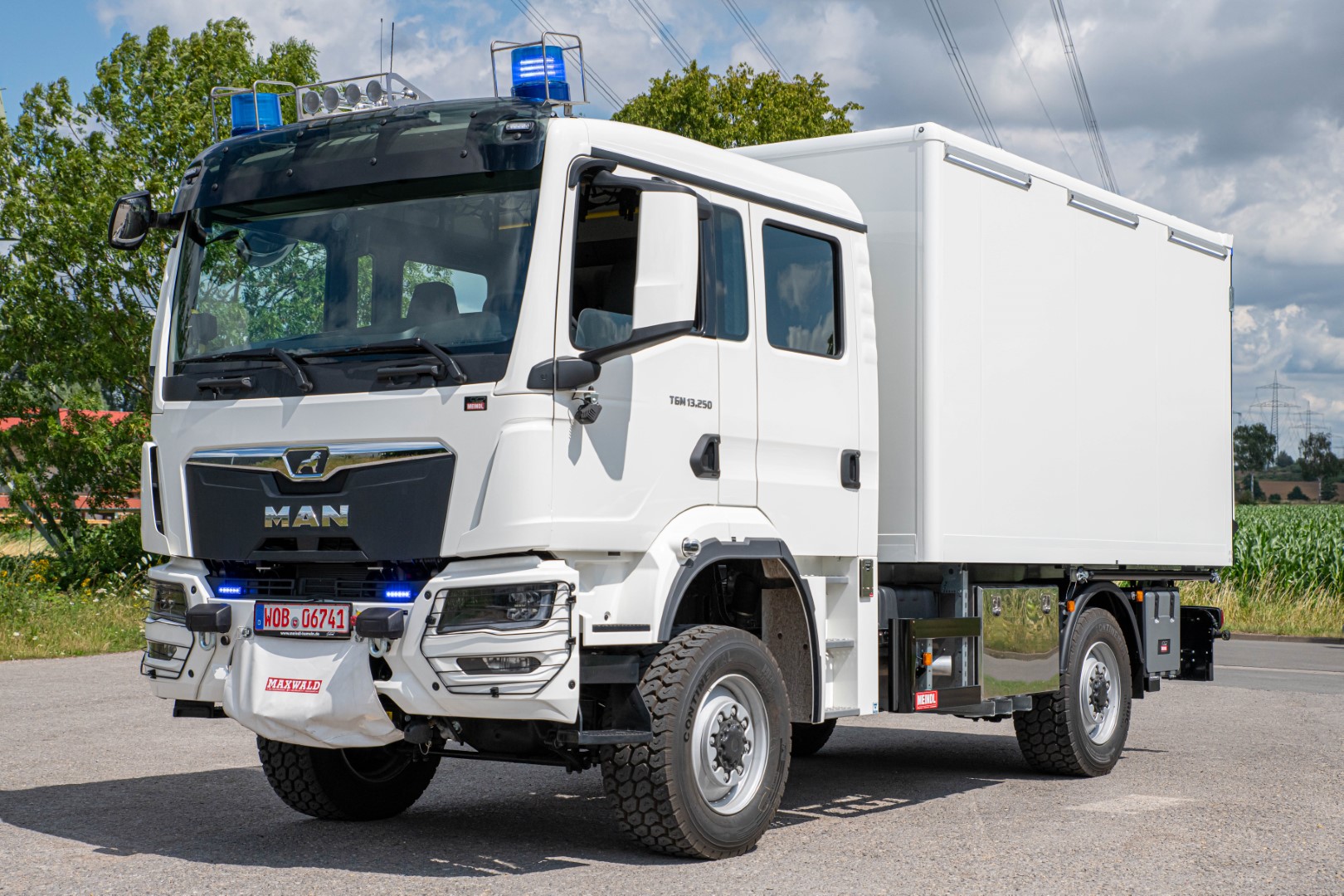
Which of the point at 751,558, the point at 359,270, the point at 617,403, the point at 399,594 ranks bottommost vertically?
the point at 399,594

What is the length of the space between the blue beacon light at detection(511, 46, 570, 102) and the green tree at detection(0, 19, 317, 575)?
15.4m

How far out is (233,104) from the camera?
7.46m

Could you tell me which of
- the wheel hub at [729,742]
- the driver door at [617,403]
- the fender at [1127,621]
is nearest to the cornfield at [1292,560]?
the fender at [1127,621]

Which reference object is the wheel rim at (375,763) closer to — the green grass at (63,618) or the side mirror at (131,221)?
the side mirror at (131,221)

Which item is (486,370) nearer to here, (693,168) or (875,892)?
(693,168)

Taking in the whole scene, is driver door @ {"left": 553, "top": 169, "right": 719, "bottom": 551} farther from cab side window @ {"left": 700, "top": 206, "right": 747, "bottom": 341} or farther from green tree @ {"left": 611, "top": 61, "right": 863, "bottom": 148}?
green tree @ {"left": 611, "top": 61, "right": 863, "bottom": 148}

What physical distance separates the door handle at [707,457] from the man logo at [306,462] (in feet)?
5.07

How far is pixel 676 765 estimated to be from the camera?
643cm

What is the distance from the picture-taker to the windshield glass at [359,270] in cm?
621

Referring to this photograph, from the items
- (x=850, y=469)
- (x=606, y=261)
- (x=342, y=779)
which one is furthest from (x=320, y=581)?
(x=850, y=469)

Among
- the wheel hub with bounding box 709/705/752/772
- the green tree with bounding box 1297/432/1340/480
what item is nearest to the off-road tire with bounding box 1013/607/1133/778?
the wheel hub with bounding box 709/705/752/772

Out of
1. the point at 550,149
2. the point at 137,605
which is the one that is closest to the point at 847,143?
the point at 550,149

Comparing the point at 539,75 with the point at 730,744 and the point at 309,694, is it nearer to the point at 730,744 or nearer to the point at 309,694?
the point at 309,694

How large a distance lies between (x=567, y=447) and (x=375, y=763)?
2734 mm
